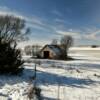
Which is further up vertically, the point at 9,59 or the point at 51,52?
the point at 51,52

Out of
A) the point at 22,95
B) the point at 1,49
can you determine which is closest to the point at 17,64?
the point at 1,49

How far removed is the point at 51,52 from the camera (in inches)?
1841

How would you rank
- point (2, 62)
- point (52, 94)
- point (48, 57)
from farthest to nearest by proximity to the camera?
point (48, 57) < point (2, 62) < point (52, 94)

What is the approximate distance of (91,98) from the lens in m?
8.03

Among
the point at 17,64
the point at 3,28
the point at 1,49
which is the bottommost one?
the point at 17,64

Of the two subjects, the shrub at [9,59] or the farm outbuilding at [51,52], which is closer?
the shrub at [9,59]

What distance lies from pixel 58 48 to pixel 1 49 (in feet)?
123

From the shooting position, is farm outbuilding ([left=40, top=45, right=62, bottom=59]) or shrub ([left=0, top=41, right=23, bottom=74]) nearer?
shrub ([left=0, top=41, right=23, bottom=74])

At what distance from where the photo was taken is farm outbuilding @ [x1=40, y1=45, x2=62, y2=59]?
46.4 metres

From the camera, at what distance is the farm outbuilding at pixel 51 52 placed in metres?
46.4

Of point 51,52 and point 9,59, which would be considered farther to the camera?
point 51,52

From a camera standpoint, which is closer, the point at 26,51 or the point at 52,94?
the point at 52,94

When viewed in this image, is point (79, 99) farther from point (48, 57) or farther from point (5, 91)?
point (48, 57)

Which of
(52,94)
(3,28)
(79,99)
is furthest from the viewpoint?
(3,28)
